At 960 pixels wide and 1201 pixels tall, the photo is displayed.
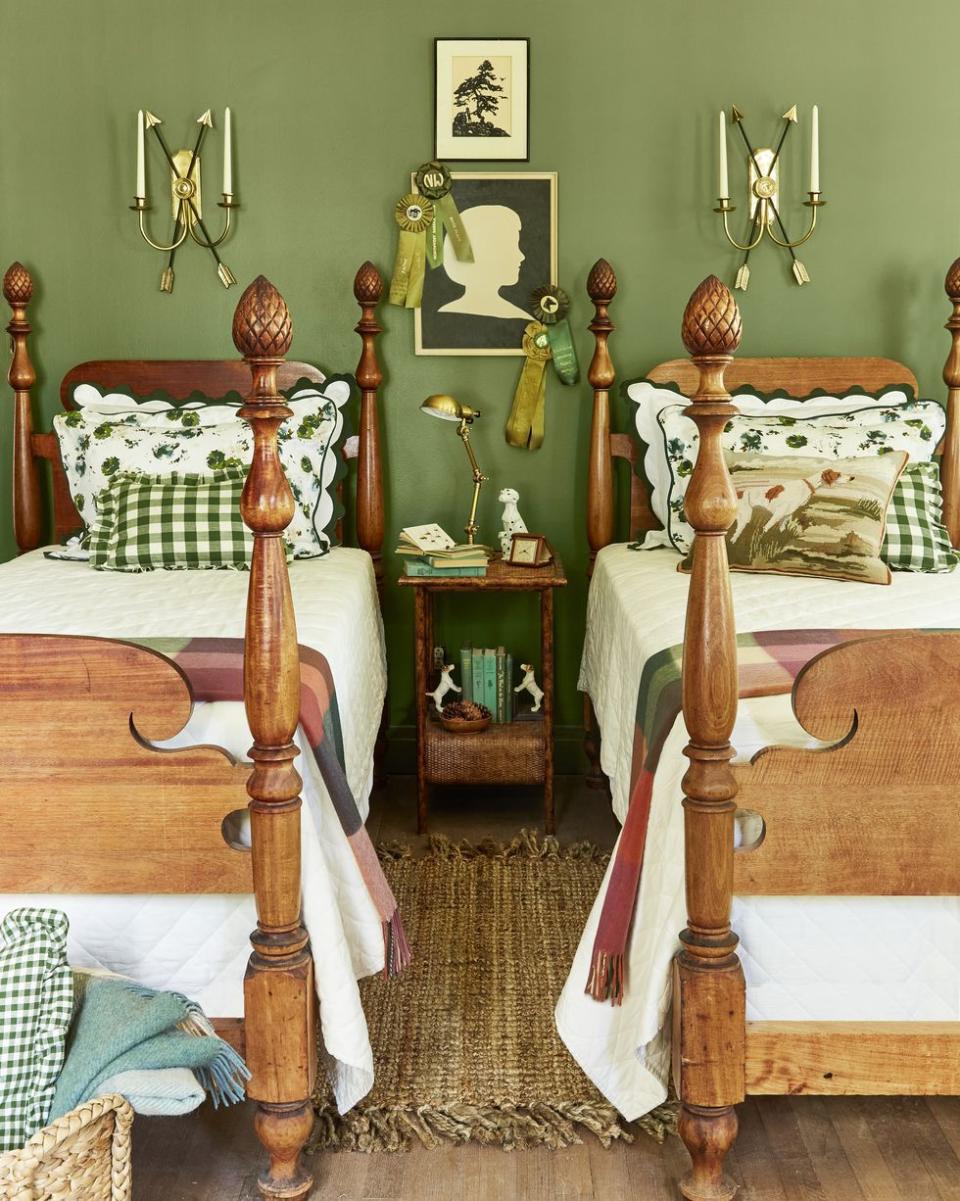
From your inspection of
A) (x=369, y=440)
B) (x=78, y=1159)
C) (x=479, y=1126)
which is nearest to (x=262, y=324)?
(x=78, y=1159)

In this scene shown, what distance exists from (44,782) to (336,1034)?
0.54m

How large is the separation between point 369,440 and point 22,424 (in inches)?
36.5

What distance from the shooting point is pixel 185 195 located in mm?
3230

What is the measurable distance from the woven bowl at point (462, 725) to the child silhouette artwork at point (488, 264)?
109 cm

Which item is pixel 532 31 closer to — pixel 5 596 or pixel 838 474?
pixel 838 474

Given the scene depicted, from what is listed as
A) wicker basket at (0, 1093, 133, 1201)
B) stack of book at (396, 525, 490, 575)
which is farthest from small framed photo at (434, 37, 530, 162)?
wicker basket at (0, 1093, 133, 1201)

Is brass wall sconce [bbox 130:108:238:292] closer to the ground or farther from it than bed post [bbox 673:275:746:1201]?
farther from it

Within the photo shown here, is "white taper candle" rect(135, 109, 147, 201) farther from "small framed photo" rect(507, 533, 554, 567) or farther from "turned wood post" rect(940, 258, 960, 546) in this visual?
"turned wood post" rect(940, 258, 960, 546)

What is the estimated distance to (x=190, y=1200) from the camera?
175 cm

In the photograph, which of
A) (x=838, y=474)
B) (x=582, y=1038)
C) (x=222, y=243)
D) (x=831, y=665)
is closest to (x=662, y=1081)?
(x=582, y=1038)

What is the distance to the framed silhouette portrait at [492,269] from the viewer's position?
3250mm

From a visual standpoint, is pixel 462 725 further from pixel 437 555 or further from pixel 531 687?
pixel 437 555

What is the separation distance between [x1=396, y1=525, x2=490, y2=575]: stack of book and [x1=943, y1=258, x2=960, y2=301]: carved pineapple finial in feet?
4.45

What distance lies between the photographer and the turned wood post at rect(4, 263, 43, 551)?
325 cm
